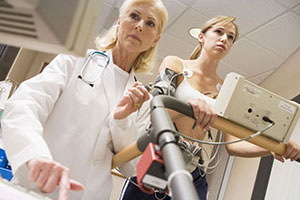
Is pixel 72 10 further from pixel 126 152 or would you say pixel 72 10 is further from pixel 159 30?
pixel 159 30

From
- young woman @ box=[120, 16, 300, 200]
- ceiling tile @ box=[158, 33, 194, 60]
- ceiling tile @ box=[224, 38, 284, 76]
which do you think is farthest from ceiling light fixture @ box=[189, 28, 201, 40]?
young woman @ box=[120, 16, 300, 200]

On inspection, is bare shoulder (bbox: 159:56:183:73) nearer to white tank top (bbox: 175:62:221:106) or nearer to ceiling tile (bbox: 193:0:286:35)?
white tank top (bbox: 175:62:221:106)

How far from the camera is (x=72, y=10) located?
1.43ft

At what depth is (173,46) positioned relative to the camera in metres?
4.11

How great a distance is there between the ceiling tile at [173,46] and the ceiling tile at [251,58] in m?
0.55

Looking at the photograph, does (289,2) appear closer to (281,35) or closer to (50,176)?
(281,35)

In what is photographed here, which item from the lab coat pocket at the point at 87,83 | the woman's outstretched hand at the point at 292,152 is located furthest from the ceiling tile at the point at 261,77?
the lab coat pocket at the point at 87,83

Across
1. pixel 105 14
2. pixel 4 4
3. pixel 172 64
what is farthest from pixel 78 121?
pixel 105 14

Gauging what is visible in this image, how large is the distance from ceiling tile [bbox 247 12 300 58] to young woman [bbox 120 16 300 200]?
1.48 m

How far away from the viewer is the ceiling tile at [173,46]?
13.0 feet

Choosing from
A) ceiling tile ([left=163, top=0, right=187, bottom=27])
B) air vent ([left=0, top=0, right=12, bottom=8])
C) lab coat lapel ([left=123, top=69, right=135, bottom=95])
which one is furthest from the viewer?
ceiling tile ([left=163, top=0, right=187, bottom=27])

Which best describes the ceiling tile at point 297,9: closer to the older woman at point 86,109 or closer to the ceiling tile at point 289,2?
the ceiling tile at point 289,2

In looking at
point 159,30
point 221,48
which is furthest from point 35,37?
point 221,48

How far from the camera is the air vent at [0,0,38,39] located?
433mm
